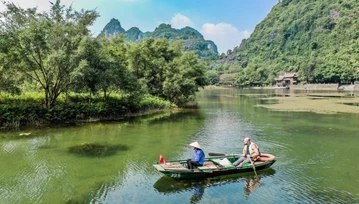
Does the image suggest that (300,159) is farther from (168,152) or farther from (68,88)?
(68,88)

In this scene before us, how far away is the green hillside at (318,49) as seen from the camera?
10226 cm

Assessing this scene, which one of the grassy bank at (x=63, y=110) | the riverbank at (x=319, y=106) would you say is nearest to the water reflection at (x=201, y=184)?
the grassy bank at (x=63, y=110)

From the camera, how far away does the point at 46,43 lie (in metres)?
25.3

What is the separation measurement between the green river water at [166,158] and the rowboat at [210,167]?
328mm

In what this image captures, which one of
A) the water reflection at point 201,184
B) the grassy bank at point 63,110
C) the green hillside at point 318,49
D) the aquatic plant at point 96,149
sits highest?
the green hillside at point 318,49

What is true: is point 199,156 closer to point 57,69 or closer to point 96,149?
point 96,149

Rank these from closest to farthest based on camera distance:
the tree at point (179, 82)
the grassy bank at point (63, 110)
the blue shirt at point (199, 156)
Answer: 1. the blue shirt at point (199, 156)
2. the grassy bank at point (63, 110)
3. the tree at point (179, 82)

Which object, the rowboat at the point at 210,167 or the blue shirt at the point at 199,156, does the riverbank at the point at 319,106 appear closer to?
the rowboat at the point at 210,167

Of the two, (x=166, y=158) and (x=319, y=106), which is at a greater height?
(x=319, y=106)

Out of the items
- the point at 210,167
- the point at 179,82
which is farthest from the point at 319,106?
the point at 210,167

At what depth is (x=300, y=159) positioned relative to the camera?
16.2 m

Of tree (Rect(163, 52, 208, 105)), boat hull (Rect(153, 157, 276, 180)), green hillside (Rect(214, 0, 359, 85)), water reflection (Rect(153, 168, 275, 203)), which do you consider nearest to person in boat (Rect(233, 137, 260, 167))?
boat hull (Rect(153, 157, 276, 180))

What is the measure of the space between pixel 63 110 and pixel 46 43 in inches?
237

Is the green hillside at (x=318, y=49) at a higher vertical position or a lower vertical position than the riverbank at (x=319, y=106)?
higher
